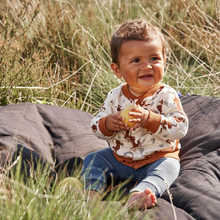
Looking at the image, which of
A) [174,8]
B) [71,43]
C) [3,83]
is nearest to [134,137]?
[3,83]

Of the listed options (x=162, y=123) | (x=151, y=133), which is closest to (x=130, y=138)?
(x=151, y=133)

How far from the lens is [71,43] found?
165 inches

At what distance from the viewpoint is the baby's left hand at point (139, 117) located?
6.56 ft

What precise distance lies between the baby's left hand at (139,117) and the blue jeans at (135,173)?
27 centimetres

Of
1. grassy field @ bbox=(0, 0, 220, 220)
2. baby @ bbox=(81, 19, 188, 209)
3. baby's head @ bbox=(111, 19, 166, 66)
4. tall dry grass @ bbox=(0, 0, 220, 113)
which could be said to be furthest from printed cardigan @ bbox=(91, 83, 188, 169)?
tall dry grass @ bbox=(0, 0, 220, 113)

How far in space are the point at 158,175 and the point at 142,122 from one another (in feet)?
1.04

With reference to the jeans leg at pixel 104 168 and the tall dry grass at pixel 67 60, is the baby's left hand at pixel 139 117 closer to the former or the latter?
the jeans leg at pixel 104 168

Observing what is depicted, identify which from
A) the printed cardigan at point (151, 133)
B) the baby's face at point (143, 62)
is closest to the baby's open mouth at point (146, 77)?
the baby's face at point (143, 62)

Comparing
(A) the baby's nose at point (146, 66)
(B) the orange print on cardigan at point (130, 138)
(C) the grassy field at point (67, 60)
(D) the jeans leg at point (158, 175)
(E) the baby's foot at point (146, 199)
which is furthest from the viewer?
(C) the grassy field at point (67, 60)

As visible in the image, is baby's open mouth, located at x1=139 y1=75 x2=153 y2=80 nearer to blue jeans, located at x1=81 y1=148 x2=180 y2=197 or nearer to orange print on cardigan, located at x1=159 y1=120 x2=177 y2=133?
orange print on cardigan, located at x1=159 y1=120 x2=177 y2=133

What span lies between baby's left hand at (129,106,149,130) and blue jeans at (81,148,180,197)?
270 mm

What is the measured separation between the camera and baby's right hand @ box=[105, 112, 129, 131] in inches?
81.0

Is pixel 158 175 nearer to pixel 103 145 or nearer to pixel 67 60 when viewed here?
pixel 103 145

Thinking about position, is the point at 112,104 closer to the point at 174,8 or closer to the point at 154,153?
the point at 154,153
